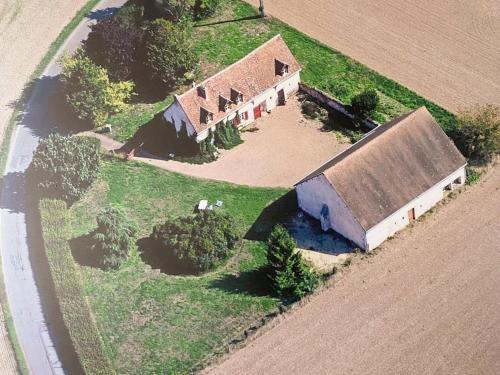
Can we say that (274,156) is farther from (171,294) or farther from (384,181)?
(171,294)

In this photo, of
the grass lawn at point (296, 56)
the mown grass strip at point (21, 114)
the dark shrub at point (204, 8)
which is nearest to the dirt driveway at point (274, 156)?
the grass lawn at point (296, 56)

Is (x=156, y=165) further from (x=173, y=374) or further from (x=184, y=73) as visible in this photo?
(x=173, y=374)

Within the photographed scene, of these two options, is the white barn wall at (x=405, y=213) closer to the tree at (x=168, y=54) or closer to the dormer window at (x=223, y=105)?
the dormer window at (x=223, y=105)

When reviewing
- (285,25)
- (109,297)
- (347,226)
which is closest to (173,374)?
(109,297)

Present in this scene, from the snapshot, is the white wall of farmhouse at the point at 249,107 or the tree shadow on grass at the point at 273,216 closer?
the tree shadow on grass at the point at 273,216

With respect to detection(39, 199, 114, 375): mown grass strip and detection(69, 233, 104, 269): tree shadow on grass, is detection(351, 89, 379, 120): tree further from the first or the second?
detection(39, 199, 114, 375): mown grass strip

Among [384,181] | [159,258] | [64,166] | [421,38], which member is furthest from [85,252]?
[421,38]
